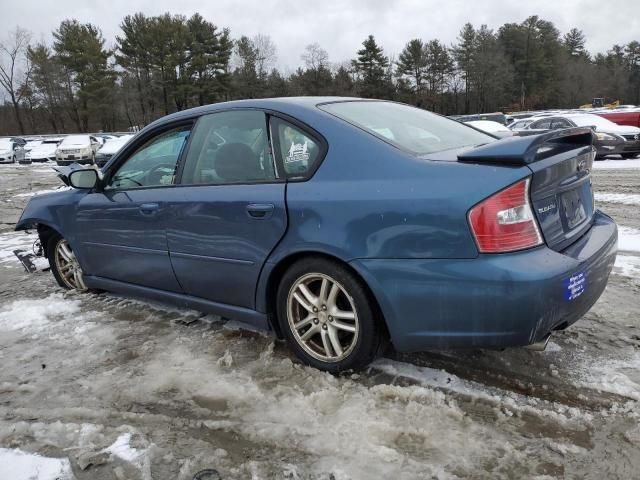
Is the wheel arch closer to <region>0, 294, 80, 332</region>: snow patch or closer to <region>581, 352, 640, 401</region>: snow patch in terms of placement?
<region>581, 352, 640, 401</region>: snow patch

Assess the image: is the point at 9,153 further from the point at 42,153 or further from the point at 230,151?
the point at 230,151

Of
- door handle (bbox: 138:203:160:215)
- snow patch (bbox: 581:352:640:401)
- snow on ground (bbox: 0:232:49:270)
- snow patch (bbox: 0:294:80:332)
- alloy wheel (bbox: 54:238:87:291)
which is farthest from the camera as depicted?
snow on ground (bbox: 0:232:49:270)

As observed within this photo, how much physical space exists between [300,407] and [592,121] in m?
17.1

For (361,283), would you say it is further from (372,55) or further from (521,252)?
(372,55)

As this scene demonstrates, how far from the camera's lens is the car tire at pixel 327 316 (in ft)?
8.89

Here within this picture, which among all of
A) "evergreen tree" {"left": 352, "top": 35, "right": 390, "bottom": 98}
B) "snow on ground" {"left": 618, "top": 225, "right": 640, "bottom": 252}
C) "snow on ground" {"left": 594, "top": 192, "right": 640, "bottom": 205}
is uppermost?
"evergreen tree" {"left": 352, "top": 35, "right": 390, "bottom": 98}

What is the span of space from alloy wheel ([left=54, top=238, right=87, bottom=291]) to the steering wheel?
1.27 meters

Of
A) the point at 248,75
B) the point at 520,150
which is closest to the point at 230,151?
the point at 520,150

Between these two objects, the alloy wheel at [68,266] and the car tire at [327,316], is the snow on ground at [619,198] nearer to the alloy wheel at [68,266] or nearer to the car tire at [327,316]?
the car tire at [327,316]

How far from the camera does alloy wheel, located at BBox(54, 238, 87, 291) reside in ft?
15.1

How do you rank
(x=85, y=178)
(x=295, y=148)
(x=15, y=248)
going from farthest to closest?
(x=15, y=248) < (x=85, y=178) < (x=295, y=148)

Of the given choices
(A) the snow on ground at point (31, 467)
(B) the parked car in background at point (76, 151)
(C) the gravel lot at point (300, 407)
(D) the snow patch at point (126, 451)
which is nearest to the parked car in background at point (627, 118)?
(C) the gravel lot at point (300, 407)

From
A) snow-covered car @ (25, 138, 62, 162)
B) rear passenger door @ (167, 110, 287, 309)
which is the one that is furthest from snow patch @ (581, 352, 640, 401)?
snow-covered car @ (25, 138, 62, 162)

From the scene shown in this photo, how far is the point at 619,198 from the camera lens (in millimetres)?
8531
